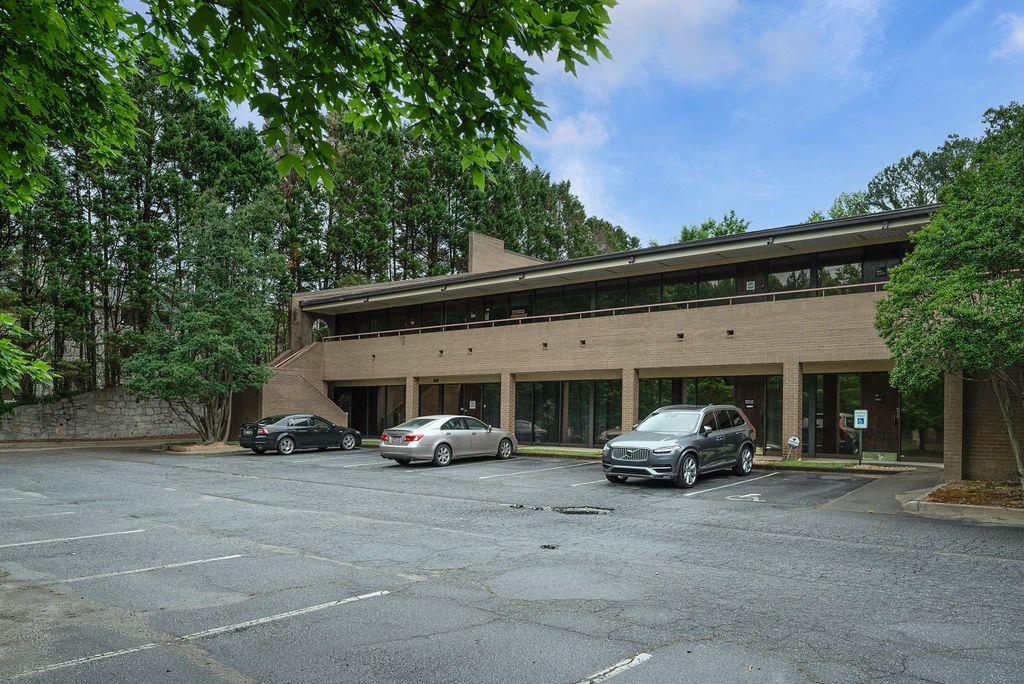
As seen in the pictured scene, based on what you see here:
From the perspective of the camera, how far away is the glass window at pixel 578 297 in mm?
28547

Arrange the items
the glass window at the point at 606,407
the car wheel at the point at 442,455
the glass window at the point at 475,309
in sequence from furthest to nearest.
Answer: the glass window at the point at 475,309, the glass window at the point at 606,407, the car wheel at the point at 442,455

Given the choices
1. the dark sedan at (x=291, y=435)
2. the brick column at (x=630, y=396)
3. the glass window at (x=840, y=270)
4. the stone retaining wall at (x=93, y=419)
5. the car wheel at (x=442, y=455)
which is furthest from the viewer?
the stone retaining wall at (x=93, y=419)

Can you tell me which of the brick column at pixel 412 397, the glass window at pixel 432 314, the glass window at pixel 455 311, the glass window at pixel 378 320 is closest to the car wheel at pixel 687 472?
the glass window at pixel 455 311

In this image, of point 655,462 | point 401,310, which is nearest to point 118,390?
point 401,310

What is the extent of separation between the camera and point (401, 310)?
118 feet

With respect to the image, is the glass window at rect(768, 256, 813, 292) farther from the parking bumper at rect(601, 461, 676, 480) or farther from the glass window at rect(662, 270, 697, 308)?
the parking bumper at rect(601, 461, 676, 480)

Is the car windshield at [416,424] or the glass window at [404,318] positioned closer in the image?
the car windshield at [416,424]

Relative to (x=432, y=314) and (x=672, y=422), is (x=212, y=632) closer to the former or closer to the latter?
(x=672, y=422)

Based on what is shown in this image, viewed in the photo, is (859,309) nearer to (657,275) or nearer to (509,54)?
(657,275)

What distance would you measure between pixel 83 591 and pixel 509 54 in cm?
641

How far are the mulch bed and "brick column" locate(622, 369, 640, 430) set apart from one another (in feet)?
36.5

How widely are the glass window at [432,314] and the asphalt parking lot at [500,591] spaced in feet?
68.3

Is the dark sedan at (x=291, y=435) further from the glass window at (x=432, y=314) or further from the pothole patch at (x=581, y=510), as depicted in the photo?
the pothole patch at (x=581, y=510)

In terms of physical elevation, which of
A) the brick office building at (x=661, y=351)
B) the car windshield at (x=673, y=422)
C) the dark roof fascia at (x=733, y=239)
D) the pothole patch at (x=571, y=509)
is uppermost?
the dark roof fascia at (x=733, y=239)
